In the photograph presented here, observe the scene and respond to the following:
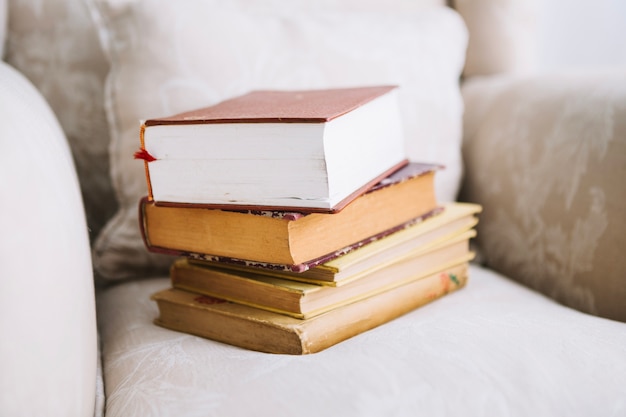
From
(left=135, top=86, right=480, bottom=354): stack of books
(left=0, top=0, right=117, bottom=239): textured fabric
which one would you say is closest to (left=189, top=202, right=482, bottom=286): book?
(left=135, top=86, right=480, bottom=354): stack of books

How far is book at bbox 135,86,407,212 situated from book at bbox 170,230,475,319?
0.09 m

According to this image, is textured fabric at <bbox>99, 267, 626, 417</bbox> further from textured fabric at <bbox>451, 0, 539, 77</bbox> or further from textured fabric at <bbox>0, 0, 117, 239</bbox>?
textured fabric at <bbox>451, 0, 539, 77</bbox>

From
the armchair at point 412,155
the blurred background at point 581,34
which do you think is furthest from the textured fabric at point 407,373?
the blurred background at point 581,34

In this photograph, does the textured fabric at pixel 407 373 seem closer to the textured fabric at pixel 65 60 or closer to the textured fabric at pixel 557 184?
the textured fabric at pixel 557 184

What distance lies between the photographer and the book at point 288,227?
1.87ft

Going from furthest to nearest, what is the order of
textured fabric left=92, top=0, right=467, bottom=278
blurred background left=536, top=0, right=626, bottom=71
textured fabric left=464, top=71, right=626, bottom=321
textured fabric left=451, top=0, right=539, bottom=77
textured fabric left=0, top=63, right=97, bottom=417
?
blurred background left=536, top=0, right=626, bottom=71, textured fabric left=451, top=0, right=539, bottom=77, textured fabric left=92, top=0, right=467, bottom=278, textured fabric left=464, top=71, right=626, bottom=321, textured fabric left=0, top=63, right=97, bottom=417

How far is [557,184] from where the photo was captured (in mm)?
788

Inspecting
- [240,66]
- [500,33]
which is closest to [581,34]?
[500,33]

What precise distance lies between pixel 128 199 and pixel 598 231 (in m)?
0.62

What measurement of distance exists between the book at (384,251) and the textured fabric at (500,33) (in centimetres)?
42

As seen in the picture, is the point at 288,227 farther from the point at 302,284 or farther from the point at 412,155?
the point at 412,155

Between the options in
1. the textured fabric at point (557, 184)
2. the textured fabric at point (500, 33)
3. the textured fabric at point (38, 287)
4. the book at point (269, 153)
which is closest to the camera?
the textured fabric at point (38, 287)

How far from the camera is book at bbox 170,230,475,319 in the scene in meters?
0.59

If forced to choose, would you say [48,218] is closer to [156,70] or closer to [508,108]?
[156,70]
